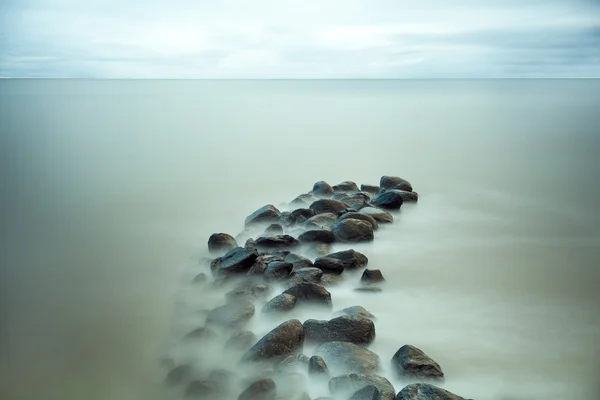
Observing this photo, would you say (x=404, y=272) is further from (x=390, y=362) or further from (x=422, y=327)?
(x=390, y=362)

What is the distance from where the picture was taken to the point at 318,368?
64.2 inches

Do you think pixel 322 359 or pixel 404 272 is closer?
pixel 322 359

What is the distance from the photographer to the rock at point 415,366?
1.68 meters

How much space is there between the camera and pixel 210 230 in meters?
3.48

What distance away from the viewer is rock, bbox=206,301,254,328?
6.57 feet

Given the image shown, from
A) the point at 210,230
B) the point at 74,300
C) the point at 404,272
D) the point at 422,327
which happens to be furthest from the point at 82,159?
the point at 422,327

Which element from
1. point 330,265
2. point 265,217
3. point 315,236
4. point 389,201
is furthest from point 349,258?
point 389,201

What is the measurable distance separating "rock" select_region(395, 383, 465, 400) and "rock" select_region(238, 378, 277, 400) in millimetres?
349

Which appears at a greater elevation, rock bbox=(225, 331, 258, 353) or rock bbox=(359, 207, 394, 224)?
rock bbox=(225, 331, 258, 353)

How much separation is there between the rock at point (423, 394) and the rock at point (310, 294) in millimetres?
693

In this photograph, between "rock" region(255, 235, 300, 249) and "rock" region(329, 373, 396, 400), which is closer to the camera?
"rock" region(329, 373, 396, 400)

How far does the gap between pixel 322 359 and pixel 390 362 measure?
9.8 inches

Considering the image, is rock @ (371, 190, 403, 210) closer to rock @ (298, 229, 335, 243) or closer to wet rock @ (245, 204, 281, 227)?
wet rock @ (245, 204, 281, 227)

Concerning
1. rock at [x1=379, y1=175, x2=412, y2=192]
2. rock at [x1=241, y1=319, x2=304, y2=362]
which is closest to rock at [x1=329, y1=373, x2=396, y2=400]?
rock at [x1=241, y1=319, x2=304, y2=362]
